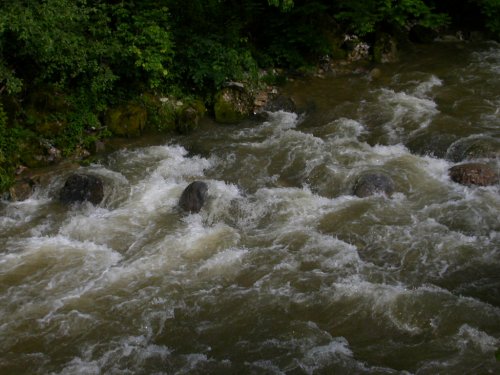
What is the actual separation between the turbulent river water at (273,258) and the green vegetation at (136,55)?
1022mm

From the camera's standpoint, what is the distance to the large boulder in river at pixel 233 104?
12719 millimetres

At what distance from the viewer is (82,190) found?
991 centimetres

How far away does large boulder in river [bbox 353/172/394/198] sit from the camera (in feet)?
31.0

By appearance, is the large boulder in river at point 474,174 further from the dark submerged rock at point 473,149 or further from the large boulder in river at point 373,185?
the large boulder in river at point 373,185

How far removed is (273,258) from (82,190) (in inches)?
156

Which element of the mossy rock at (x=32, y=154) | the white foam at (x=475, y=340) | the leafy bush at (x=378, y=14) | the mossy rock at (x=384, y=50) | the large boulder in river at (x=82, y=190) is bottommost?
the white foam at (x=475, y=340)

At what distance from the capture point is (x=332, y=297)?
7.16 metres

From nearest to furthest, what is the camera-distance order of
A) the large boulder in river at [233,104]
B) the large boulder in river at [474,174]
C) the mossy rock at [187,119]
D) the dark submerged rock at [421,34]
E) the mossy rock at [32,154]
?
the large boulder in river at [474,174] < the mossy rock at [32,154] < the mossy rock at [187,119] < the large boulder in river at [233,104] < the dark submerged rock at [421,34]

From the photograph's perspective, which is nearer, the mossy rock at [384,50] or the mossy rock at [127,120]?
the mossy rock at [127,120]

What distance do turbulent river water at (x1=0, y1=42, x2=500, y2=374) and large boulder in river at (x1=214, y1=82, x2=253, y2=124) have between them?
0.36 metres

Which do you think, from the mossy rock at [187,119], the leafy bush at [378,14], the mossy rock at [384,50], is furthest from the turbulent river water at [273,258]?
the leafy bush at [378,14]

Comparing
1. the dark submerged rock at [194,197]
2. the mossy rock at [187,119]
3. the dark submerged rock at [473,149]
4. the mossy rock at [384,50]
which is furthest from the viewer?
the mossy rock at [384,50]

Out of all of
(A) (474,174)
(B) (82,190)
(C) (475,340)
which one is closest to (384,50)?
(A) (474,174)

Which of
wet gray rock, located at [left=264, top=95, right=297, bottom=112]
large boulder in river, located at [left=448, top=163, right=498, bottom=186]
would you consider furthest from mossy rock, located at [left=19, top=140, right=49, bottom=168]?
large boulder in river, located at [left=448, top=163, right=498, bottom=186]
